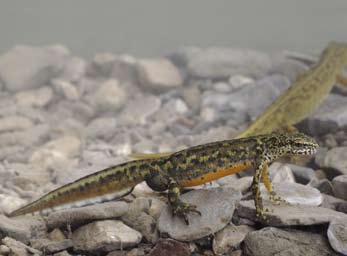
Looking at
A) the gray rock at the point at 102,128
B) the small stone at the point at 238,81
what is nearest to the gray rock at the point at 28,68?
the gray rock at the point at 102,128

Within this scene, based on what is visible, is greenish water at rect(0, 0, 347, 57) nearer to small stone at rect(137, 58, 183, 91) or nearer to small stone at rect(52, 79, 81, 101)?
small stone at rect(137, 58, 183, 91)

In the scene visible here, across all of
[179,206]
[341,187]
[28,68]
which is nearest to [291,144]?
[341,187]

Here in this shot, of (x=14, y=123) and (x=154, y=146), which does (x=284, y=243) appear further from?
(x=14, y=123)

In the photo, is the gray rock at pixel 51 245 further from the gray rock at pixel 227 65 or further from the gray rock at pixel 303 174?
the gray rock at pixel 227 65

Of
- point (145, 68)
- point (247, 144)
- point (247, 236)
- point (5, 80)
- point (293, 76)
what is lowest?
point (247, 236)

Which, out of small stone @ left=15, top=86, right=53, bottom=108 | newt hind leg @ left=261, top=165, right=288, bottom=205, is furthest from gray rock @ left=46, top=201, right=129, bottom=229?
small stone @ left=15, top=86, right=53, bottom=108

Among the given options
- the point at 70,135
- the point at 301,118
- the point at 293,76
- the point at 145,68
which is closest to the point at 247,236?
the point at 301,118

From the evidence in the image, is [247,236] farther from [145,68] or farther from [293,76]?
[145,68]
